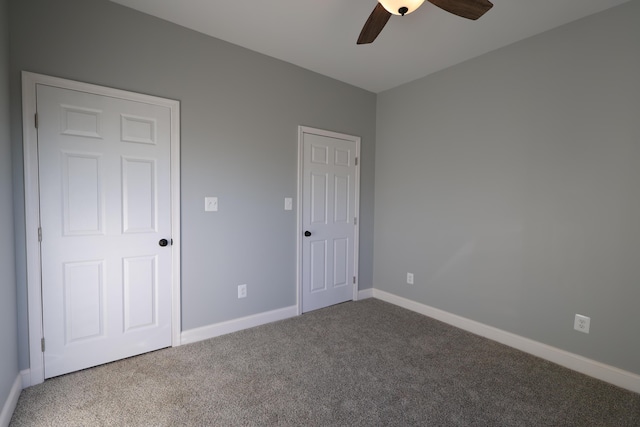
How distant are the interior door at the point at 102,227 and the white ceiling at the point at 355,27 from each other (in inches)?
33.7

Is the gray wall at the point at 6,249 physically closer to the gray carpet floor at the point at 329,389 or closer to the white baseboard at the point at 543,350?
the gray carpet floor at the point at 329,389

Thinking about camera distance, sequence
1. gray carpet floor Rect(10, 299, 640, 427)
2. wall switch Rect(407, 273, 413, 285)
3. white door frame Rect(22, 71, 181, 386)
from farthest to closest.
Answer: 1. wall switch Rect(407, 273, 413, 285)
2. white door frame Rect(22, 71, 181, 386)
3. gray carpet floor Rect(10, 299, 640, 427)

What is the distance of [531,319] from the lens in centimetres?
253

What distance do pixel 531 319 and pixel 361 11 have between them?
2.84m

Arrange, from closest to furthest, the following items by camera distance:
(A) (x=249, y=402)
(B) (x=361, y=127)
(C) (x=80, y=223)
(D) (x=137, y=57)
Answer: (A) (x=249, y=402) < (C) (x=80, y=223) < (D) (x=137, y=57) < (B) (x=361, y=127)

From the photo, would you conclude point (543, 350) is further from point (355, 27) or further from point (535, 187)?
point (355, 27)

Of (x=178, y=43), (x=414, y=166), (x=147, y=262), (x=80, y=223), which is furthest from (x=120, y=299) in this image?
(x=414, y=166)

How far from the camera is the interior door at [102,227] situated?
6.66ft

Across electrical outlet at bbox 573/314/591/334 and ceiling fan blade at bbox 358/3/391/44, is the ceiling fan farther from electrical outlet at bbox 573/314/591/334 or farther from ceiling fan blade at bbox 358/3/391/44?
electrical outlet at bbox 573/314/591/334

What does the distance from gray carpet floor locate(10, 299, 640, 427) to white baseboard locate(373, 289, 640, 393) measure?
76mm

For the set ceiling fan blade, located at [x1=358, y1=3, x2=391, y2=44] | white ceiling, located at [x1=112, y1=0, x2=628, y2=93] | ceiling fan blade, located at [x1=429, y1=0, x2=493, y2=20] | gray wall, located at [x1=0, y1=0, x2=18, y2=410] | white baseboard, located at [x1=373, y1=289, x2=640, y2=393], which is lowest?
white baseboard, located at [x1=373, y1=289, x2=640, y2=393]

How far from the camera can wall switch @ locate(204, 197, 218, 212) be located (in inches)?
103

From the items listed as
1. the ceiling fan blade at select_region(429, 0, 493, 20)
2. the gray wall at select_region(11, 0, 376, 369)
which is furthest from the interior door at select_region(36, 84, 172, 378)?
the ceiling fan blade at select_region(429, 0, 493, 20)

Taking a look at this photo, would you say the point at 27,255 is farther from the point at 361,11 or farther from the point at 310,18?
the point at 361,11
